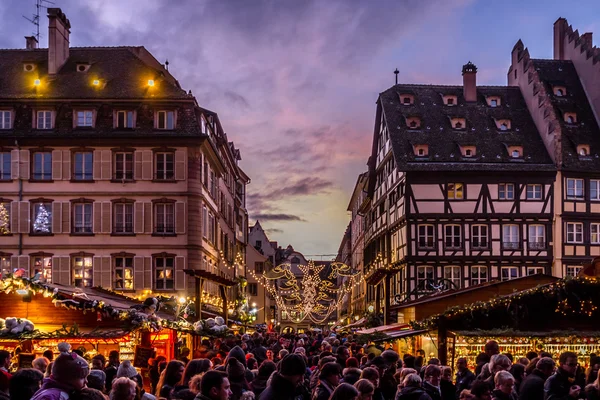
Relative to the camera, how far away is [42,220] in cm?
4131

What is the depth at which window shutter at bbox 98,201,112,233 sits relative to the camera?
136 feet

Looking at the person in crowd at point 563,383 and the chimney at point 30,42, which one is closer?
the person in crowd at point 563,383

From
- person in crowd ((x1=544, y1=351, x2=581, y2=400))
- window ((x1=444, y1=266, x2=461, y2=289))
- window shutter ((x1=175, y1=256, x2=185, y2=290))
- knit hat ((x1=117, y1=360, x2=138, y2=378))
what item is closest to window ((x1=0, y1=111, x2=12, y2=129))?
window shutter ((x1=175, y1=256, x2=185, y2=290))

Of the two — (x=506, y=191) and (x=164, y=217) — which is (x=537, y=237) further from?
(x=164, y=217)

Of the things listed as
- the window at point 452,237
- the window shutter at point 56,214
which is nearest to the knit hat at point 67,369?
the window shutter at point 56,214

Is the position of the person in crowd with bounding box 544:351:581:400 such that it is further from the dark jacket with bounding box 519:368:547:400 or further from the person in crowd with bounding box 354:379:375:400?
the person in crowd with bounding box 354:379:375:400

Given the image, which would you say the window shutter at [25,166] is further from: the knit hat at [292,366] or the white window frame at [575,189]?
the knit hat at [292,366]

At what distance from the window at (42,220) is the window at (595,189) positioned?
92.8 feet

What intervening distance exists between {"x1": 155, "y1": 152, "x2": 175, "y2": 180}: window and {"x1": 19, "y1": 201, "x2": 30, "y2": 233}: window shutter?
6.54m

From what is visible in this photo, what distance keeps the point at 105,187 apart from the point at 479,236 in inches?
761

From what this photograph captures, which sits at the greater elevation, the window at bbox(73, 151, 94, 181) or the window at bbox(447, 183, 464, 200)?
the window at bbox(73, 151, 94, 181)

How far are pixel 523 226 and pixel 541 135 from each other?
6.39 meters

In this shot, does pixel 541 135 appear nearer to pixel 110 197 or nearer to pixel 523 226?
pixel 523 226

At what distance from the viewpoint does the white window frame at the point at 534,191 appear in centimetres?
4566
